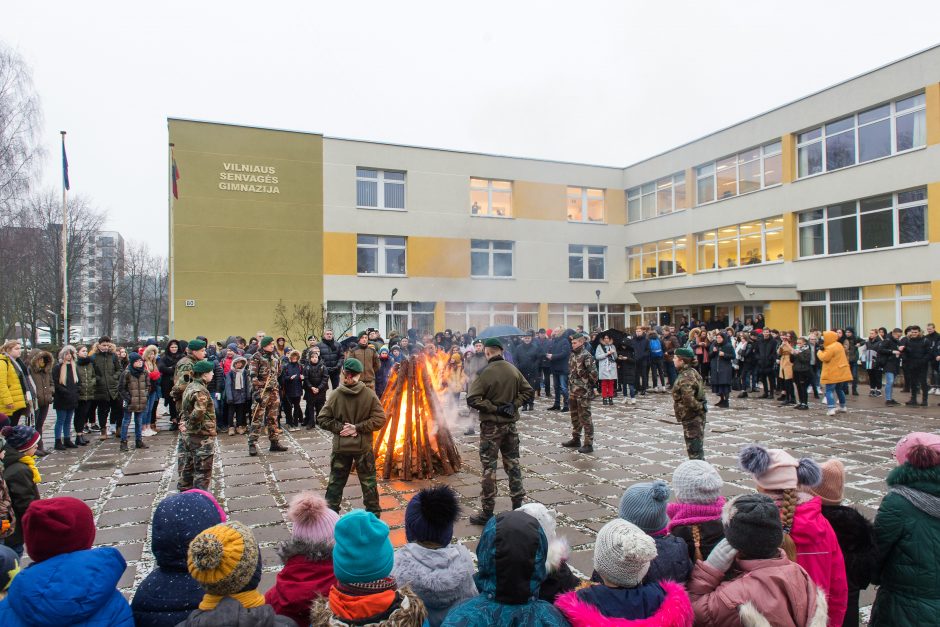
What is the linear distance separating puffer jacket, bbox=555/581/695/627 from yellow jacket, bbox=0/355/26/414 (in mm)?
10434

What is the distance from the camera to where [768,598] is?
243 cm

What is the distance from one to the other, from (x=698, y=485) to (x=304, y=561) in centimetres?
230

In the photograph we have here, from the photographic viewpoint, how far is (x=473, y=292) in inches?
1265

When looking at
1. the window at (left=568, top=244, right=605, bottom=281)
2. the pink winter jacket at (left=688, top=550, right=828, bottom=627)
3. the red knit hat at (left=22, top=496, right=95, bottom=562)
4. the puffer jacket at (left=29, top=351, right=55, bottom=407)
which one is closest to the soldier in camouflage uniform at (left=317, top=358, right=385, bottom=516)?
the red knit hat at (left=22, top=496, right=95, bottom=562)

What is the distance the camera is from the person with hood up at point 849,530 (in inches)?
121

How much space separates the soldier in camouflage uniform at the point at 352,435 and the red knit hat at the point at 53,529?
3568 millimetres

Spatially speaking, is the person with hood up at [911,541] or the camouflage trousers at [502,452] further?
the camouflage trousers at [502,452]

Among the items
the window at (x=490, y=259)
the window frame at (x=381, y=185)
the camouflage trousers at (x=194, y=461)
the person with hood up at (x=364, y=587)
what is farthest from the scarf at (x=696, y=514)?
the window at (x=490, y=259)

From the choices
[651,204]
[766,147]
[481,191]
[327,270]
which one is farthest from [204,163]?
[766,147]

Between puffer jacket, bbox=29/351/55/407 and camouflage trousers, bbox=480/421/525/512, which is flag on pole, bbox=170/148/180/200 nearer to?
puffer jacket, bbox=29/351/55/407

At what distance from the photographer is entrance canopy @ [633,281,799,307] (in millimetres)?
24406

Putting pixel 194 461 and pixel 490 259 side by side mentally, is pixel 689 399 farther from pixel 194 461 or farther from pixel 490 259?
pixel 490 259

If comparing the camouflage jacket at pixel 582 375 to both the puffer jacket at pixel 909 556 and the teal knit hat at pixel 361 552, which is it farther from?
the teal knit hat at pixel 361 552

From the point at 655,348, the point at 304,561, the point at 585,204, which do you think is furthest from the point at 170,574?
the point at 585,204
